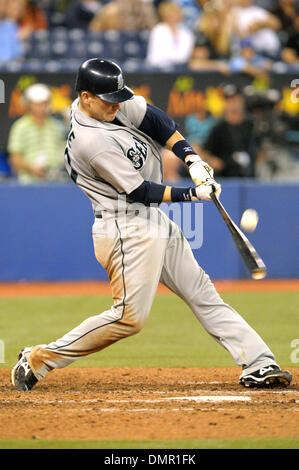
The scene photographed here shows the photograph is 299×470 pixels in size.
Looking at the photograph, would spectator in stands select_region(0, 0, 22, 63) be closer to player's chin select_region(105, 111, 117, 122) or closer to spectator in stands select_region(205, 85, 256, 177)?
spectator in stands select_region(205, 85, 256, 177)

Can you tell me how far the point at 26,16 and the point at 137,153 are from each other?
8.43 m

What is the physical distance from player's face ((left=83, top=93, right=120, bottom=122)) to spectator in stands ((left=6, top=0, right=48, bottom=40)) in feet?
25.2

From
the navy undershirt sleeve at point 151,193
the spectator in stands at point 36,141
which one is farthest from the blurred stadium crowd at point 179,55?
the navy undershirt sleeve at point 151,193

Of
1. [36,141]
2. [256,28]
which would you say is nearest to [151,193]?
[36,141]

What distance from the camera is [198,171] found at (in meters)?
5.30

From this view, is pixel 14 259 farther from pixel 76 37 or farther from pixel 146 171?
pixel 146 171

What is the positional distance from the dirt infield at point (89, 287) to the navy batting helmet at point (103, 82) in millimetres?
5114

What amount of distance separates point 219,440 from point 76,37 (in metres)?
9.15

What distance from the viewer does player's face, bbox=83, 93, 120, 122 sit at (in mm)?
5262

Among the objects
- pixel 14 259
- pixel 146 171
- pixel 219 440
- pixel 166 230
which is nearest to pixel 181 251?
pixel 166 230

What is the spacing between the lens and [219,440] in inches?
174

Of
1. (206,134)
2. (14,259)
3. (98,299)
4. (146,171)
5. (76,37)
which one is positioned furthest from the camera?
(76,37)

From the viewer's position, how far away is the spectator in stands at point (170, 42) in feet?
41.1

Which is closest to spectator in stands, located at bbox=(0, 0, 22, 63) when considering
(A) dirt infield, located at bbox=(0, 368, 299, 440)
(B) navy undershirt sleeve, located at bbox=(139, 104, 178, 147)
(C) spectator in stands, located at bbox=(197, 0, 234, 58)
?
(C) spectator in stands, located at bbox=(197, 0, 234, 58)
